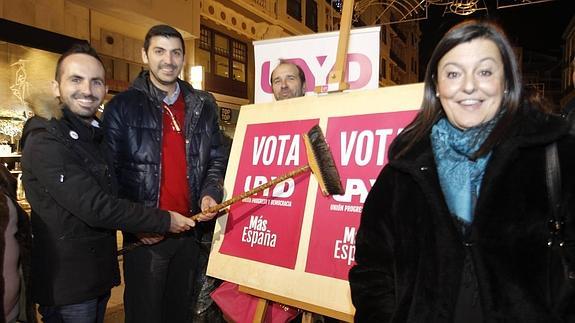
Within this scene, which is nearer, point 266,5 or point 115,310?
point 115,310

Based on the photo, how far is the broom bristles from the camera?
7.06ft

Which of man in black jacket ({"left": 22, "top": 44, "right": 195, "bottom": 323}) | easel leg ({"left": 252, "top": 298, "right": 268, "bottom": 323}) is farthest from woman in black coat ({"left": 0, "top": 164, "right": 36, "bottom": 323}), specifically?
easel leg ({"left": 252, "top": 298, "right": 268, "bottom": 323})

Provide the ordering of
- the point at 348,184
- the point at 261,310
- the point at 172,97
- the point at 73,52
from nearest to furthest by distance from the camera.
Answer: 1. the point at 348,184
2. the point at 73,52
3. the point at 261,310
4. the point at 172,97

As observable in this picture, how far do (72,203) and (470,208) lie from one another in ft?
5.83

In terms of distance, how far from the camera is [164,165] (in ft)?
8.73

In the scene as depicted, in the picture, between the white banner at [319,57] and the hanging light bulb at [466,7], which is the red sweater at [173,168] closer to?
the white banner at [319,57]

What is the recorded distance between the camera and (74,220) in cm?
217

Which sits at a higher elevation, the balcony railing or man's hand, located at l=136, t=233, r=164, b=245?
the balcony railing

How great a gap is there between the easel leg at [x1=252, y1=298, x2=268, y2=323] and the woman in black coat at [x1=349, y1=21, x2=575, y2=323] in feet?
3.15

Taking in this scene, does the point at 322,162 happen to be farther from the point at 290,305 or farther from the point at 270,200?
the point at 290,305

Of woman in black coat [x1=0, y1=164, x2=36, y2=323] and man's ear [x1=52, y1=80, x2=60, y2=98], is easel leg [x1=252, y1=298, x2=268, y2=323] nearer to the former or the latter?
woman in black coat [x1=0, y1=164, x2=36, y2=323]

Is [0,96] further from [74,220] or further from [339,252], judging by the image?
[339,252]

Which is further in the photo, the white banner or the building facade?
the building facade

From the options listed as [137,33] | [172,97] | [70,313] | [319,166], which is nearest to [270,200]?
[319,166]
